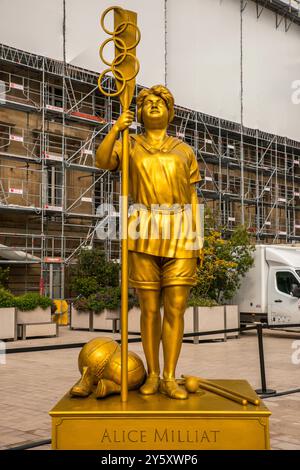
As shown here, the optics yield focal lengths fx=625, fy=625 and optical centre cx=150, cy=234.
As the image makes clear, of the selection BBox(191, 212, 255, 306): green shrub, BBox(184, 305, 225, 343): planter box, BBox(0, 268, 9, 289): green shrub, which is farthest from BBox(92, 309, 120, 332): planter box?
BBox(0, 268, 9, 289): green shrub

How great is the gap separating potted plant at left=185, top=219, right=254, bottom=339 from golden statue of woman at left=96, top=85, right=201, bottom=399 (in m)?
11.0

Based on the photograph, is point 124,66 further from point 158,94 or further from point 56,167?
point 56,167

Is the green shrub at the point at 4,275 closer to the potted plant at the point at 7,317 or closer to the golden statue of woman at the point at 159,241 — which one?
the potted plant at the point at 7,317

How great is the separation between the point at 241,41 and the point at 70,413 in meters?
23.4

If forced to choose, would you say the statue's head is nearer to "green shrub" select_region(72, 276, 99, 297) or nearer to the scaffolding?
"green shrub" select_region(72, 276, 99, 297)

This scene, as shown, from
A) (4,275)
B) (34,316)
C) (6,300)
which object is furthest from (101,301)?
(6,300)

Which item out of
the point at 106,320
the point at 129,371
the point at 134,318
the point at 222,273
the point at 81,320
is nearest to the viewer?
the point at 129,371

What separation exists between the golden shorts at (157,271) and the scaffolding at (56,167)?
15.2 m

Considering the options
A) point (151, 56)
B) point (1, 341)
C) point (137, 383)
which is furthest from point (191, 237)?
point (151, 56)

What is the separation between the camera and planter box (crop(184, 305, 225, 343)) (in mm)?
14781

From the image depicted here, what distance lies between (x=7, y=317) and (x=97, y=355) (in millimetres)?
10445

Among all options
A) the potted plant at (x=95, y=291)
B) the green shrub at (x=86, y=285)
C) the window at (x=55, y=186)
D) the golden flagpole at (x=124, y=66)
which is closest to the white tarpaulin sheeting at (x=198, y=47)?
the window at (x=55, y=186)

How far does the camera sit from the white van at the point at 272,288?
15.7 m

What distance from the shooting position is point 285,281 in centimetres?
1602
